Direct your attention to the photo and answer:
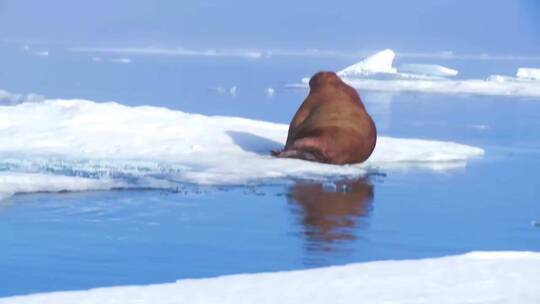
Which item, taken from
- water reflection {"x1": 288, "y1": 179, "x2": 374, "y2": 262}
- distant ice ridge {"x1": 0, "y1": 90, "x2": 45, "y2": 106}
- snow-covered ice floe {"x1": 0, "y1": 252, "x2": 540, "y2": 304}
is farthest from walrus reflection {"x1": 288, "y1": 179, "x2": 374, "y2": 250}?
distant ice ridge {"x1": 0, "y1": 90, "x2": 45, "y2": 106}

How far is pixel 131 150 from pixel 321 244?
370 centimetres

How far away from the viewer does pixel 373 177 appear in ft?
31.4

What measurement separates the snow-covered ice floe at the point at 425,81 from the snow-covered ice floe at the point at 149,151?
34.1 feet

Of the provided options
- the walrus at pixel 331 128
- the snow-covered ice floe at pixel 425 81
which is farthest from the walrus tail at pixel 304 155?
the snow-covered ice floe at pixel 425 81

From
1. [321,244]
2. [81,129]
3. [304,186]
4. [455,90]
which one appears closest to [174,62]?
[455,90]

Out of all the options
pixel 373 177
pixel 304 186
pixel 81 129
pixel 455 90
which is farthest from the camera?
pixel 455 90

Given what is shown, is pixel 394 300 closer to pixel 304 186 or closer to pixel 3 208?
pixel 3 208

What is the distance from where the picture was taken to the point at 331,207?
805cm

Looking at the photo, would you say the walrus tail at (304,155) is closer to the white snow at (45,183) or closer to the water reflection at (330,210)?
the water reflection at (330,210)

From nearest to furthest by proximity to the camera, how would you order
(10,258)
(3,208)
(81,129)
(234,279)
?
(234,279) → (10,258) → (3,208) → (81,129)

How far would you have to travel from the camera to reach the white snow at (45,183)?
8.23 m

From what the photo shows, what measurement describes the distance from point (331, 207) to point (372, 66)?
17317 millimetres

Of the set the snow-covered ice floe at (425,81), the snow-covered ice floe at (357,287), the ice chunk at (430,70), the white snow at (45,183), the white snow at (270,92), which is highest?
the ice chunk at (430,70)

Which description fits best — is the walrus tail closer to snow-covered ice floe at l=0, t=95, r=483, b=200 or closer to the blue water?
snow-covered ice floe at l=0, t=95, r=483, b=200
